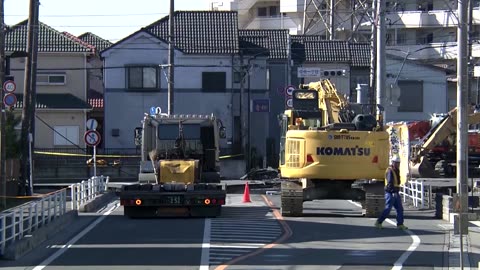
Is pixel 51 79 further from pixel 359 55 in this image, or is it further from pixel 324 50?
pixel 359 55

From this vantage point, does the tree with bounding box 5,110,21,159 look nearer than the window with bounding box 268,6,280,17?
Yes

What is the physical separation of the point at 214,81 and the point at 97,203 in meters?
28.9

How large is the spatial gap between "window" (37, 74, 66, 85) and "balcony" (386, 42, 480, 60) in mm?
26906

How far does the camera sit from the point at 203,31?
62.1 metres

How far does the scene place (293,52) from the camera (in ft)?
215

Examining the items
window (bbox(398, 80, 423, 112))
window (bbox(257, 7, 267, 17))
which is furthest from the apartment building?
window (bbox(398, 80, 423, 112))

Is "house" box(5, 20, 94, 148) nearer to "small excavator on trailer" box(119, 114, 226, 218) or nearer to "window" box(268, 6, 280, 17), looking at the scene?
"window" box(268, 6, 280, 17)

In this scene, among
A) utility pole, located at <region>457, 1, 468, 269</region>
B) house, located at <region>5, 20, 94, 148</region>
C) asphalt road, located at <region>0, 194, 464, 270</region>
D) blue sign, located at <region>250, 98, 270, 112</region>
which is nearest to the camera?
asphalt road, located at <region>0, 194, 464, 270</region>

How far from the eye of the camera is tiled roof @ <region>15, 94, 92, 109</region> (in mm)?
57906

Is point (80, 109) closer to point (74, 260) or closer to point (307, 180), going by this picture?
point (307, 180)

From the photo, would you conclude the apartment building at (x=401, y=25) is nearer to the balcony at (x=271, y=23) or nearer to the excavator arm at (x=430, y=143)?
the balcony at (x=271, y=23)

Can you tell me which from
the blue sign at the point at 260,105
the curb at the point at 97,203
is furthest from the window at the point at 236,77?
the curb at the point at 97,203

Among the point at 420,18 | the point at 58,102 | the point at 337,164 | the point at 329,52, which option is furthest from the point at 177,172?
the point at 420,18

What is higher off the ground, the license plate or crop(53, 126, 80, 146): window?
crop(53, 126, 80, 146): window
